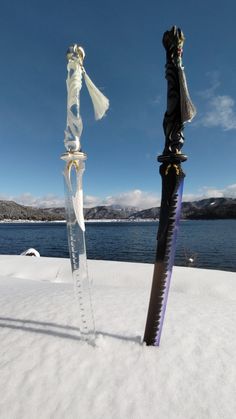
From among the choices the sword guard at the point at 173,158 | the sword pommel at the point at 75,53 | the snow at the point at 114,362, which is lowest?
the snow at the point at 114,362

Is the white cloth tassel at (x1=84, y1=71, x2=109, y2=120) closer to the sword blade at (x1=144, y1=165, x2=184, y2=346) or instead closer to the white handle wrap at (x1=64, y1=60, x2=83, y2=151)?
the white handle wrap at (x1=64, y1=60, x2=83, y2=151)

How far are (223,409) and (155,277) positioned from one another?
1.21 meters

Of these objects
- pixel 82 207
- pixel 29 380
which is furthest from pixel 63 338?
pixel 82 207

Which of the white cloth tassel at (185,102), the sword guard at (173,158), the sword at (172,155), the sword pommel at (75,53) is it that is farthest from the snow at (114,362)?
the sword pommel at (75,53)

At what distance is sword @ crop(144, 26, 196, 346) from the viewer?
252 centimetres

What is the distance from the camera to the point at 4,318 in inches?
136

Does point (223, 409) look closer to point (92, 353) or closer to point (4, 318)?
point (92, 353)

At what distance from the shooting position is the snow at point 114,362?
212cm

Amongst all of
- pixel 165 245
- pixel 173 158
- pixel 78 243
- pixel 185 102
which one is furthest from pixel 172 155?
pixel 78 243

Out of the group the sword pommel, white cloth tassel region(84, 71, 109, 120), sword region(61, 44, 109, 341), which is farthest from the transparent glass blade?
the sword pommel

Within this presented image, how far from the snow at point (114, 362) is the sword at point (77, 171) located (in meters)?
0.41

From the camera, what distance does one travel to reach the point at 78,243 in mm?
2713

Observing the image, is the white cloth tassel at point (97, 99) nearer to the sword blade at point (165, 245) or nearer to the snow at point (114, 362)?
the sword blade at point (165, 245)

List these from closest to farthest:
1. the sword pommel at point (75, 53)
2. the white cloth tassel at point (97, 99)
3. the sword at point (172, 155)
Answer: the sword pommel at point (75, 53)
the sword at point (172, 155)
the white cloth tassel at point (97, 99)
